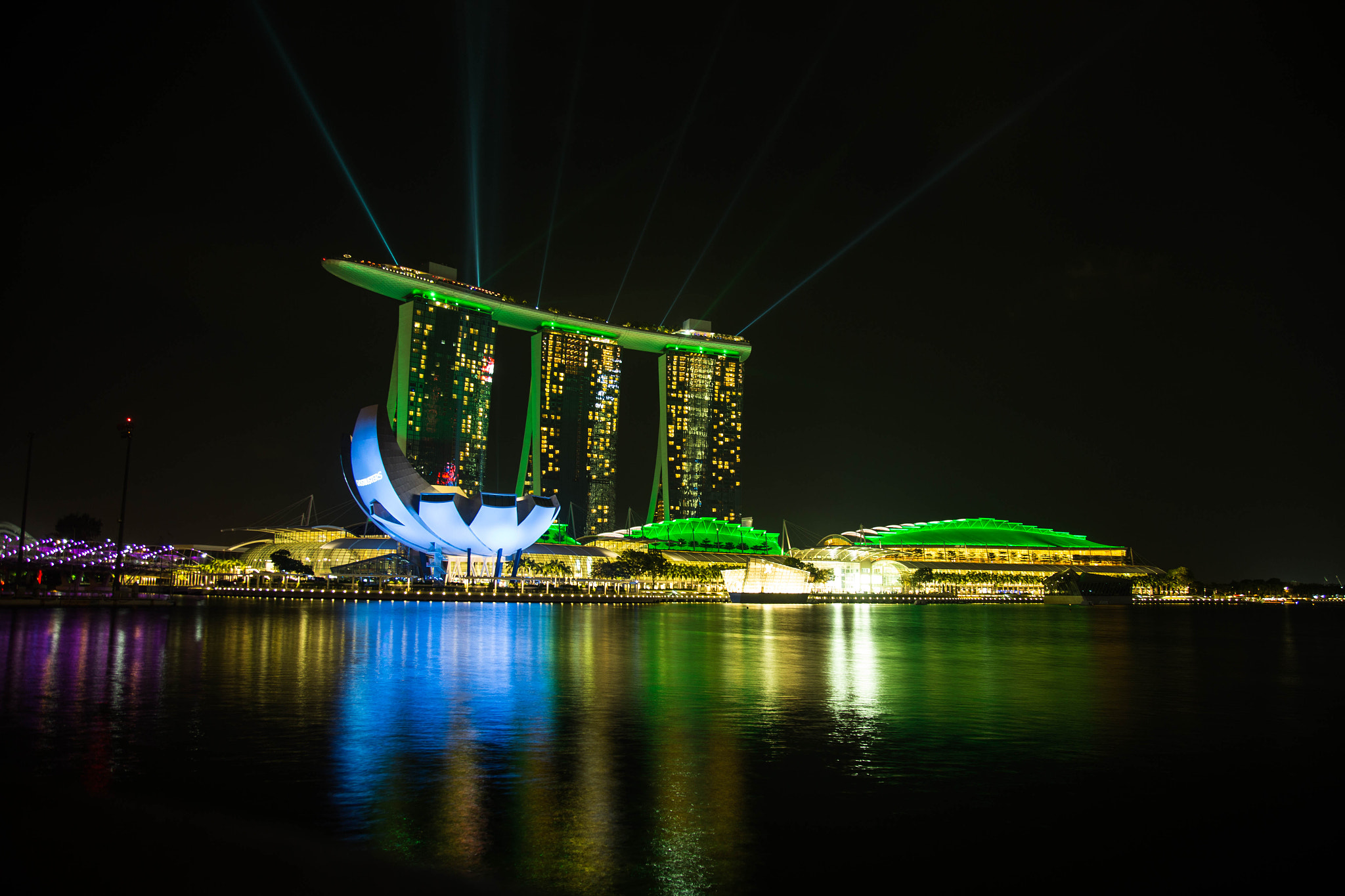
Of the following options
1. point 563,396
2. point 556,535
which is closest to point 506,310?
point 563,396

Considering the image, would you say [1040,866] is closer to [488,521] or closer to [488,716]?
[488,716]

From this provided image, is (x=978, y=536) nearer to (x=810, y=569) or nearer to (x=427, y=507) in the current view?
(x=810, y=569)

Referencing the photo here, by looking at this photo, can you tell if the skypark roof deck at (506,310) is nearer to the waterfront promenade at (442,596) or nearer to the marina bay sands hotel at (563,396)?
the marina bay sands hotel at (563,396)

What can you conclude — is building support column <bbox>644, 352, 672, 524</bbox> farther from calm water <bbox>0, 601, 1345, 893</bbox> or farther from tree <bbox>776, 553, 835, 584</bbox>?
calm water <bbox>0, 601, 1345, 893</bbox>

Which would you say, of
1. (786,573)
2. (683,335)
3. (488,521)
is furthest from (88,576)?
(683,335)

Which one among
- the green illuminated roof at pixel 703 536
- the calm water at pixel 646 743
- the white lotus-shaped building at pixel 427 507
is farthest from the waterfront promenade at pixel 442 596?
the green illuminated roof at pixel 703 536

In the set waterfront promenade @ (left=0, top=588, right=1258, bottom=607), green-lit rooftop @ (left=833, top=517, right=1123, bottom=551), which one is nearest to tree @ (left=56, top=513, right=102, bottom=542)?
waterfront promenade @ (left=0, top=588, right=1258, bottom=607)
